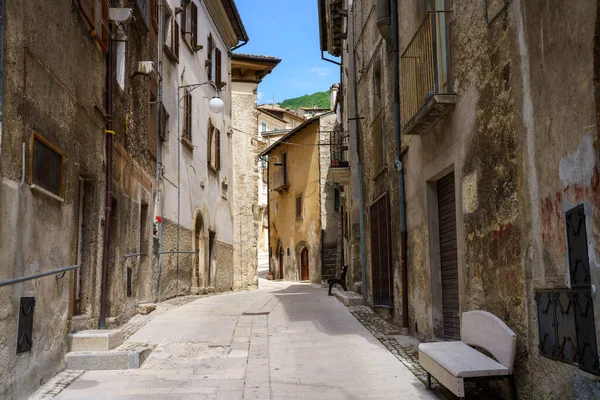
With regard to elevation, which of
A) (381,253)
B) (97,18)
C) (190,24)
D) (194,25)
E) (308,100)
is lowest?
(381,253)

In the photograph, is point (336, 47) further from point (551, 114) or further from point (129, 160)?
point (551, 114)

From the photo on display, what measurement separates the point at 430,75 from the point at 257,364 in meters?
3.86

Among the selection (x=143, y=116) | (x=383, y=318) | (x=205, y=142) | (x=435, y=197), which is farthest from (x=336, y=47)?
(x=435, y=197)

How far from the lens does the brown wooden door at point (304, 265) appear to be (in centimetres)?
3475

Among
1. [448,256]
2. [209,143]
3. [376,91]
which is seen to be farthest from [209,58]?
[448,256]

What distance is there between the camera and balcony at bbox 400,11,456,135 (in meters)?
7.03

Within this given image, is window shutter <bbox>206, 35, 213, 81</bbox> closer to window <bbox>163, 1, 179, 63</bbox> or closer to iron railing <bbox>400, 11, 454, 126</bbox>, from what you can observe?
window <bbox>163, 1, 179, 63</bbox>

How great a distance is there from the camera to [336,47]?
21.2 meters

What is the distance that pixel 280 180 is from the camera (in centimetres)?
3672

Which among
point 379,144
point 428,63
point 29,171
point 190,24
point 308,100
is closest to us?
point 29,171

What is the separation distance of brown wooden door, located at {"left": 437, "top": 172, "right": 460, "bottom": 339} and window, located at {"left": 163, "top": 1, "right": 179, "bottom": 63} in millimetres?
8492

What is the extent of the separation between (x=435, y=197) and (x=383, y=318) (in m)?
3.57

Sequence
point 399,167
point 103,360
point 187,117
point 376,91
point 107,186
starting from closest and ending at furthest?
point 103,360
point 107,186
point 399,167
point 376,91
point 187,117

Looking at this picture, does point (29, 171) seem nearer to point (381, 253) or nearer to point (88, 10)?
point (88, 10)
